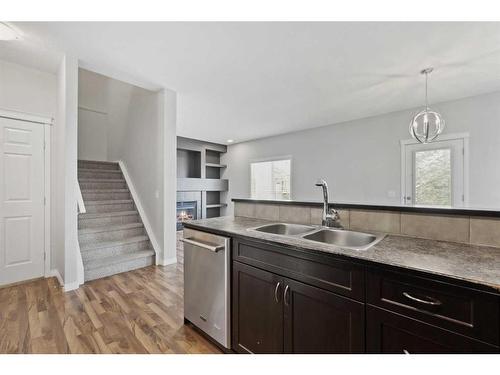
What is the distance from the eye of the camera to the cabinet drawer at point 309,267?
1.08 m

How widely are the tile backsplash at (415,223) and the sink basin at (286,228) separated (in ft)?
A: 0.30

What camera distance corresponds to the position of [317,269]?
120 centimetres

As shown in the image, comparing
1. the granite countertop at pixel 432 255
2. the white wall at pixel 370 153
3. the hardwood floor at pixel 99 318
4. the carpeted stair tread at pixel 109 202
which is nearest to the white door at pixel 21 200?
the hardwood floor at pixel 99 318

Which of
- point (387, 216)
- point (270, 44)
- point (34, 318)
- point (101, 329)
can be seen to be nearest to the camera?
point (387, 216)

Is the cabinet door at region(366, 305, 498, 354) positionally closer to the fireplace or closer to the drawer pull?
the drawer pull

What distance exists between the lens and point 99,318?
209 cm

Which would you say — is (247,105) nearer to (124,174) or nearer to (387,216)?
(124,174)

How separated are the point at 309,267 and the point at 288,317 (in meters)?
0.33

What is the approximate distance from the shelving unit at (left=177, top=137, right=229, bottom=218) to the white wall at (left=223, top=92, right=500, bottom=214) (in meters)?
0.91

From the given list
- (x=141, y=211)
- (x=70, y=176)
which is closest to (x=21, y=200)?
(x=70, y=176)

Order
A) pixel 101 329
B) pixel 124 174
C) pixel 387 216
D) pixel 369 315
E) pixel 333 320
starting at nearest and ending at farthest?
pixel 369 315, pixel 333 320, pixel 387 216, pixel 101 329, pixel 124 174
